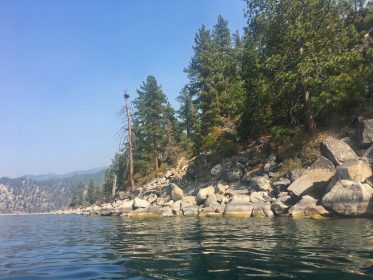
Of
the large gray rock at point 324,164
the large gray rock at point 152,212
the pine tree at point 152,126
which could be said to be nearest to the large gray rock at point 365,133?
the large gray rock at point 324,164

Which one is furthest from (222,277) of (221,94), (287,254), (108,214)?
(221,94)

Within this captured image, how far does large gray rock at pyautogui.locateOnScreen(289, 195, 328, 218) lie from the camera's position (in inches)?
697

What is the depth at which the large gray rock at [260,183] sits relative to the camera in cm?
2519

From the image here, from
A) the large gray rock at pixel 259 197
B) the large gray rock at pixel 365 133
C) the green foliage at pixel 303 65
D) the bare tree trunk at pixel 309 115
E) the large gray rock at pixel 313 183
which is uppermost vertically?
the green foliage at pixel 303 65

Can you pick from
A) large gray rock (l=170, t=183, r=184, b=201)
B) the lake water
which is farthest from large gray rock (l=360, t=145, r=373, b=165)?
large gray rock (l=170, t=183, r=184, b=201)

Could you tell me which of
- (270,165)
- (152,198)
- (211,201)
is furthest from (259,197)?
(152,198)

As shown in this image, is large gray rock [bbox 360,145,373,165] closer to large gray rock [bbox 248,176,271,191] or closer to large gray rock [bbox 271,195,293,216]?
large gray rock [bbox 271,195,293,216]

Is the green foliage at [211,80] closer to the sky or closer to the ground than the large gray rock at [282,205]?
closer to the sky

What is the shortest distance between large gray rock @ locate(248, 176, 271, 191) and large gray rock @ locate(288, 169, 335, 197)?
4.63m

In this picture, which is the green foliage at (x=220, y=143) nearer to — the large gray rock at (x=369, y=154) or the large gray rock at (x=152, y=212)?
the large gray rock at (x=152, y=212)

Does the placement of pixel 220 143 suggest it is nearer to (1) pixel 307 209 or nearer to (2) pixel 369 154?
(2) pixel 369 154

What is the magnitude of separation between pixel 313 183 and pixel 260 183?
6.31 meters

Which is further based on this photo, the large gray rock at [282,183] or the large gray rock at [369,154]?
the large gray rock at [282,183]

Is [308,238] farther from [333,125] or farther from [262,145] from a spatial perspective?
[262,145]
